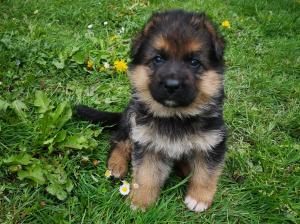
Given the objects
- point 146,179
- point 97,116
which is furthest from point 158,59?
point 97,116

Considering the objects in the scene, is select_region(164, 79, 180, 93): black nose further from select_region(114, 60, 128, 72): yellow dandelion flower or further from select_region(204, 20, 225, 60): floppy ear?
select_region(114, 60, 128, 72): yellow dandelion flower

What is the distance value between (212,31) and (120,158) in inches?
53.0

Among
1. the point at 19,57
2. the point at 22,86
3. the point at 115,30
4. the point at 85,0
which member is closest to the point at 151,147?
the point at 22,86

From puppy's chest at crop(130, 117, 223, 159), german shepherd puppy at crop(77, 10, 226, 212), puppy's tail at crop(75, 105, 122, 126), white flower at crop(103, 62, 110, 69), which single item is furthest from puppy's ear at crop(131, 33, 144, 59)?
white flower at crop(103, 62, 110, 69)

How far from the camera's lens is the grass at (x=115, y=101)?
3.35 meters

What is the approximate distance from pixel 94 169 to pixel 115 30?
8.83 feet

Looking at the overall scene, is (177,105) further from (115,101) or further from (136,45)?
(115,101)

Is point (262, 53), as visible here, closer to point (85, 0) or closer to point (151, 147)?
point (85, 0)

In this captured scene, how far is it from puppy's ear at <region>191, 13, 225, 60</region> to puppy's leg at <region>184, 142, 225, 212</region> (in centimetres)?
77

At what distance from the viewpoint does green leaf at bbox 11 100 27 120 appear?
150 inches

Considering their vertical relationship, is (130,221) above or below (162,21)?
below

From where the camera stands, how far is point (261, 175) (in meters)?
3.72

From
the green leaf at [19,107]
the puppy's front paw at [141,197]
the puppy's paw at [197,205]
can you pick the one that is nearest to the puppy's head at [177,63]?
the puppy's front paw at [141,197]

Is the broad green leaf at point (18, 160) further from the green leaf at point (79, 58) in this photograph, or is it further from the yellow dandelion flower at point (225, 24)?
the yellow dandelion flower at point (225, 24)
